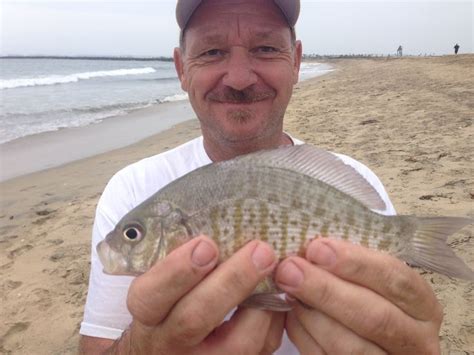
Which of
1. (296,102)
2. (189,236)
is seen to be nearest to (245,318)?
(189,236)

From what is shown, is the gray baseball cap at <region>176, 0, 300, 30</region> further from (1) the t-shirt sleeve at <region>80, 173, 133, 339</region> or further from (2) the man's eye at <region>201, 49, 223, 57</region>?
(1) the t-shirt sleeve at <region>80, 173, 133, 339</region>

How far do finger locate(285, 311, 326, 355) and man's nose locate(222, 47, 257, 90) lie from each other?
141cm

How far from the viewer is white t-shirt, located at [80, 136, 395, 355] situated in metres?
2.52

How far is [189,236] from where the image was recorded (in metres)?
1.95

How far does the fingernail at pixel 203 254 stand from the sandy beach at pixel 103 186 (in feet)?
8.41

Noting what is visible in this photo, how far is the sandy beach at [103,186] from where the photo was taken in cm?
435

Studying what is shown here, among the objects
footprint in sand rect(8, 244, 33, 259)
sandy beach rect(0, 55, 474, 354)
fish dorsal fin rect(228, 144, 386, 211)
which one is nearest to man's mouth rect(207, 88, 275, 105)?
fish dorsal fin rect(228, 144, 386, 211)

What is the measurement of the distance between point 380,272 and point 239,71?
153 cm

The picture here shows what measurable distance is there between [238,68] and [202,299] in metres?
1.54

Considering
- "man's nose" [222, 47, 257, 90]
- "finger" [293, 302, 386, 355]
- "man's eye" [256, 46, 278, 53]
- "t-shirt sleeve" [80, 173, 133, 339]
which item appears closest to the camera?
"finger" [293, 302, 386, 355]

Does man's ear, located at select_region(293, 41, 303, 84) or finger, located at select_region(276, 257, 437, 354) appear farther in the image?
→ man's ear, located at select_region(293, 41, 303, 84)

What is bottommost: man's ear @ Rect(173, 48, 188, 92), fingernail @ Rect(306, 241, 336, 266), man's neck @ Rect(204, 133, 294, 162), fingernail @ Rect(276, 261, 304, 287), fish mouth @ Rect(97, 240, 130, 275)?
fish mouth @ Rect(97, 240, 130, 275)

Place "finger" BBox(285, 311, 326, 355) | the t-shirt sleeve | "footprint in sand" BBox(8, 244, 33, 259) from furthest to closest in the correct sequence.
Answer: "footprint in sand" BBox(8, 244, 33, 259) < the t-shirt sleeve < "finger" BBox(285, 311, 326, 355)

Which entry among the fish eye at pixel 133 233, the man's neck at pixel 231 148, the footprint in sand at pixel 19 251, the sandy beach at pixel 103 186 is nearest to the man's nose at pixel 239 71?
the man's neck at pixel 231 148
